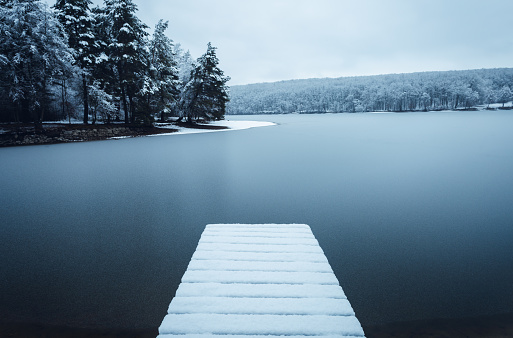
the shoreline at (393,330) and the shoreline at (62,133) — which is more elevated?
the shoreline at (62,133)

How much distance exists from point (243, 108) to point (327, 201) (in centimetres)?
15110

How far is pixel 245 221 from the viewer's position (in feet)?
20.7

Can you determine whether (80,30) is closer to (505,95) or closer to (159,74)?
(159,74)

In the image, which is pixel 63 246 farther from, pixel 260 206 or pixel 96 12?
pixel 96 12

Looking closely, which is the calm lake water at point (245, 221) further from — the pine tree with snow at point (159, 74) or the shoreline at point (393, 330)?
the pine tree with snow at point (159, 74)

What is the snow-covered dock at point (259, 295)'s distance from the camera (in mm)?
2604

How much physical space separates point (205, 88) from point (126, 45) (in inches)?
420

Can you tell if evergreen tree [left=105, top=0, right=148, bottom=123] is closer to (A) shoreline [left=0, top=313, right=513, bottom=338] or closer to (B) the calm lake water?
(B) the calm lake water

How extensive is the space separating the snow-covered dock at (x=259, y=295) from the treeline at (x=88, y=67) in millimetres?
24344

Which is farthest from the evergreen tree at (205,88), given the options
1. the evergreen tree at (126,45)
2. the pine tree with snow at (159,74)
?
the evergreen tree at (126,45)

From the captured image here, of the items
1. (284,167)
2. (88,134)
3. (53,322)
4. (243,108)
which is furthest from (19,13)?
(243,108)

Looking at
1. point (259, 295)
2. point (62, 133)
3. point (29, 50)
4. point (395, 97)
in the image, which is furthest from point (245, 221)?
point (395, 97)

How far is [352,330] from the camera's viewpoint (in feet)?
8.50

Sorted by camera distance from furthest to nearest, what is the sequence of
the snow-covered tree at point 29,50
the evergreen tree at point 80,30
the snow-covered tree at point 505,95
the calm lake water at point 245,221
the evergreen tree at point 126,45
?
the snow-covered tree at point 505,95
the evergreen tree at point 126,45
the evergreen tree at point 80,30
the snow-covered tree at point 29,50
the calm lake water at point 245,221
